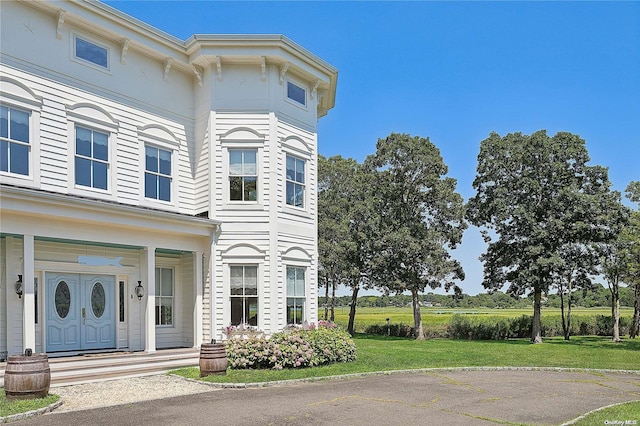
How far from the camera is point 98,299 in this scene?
1569 cm

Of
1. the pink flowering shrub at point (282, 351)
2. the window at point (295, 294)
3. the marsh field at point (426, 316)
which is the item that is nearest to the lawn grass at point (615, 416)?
the pink flowering shrub at point (282, 351)

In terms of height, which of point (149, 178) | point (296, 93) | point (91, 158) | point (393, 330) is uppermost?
point (296, 93)

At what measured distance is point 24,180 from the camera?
13430 millimetres

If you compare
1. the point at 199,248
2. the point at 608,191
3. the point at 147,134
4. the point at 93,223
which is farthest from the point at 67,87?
the point at 608,191

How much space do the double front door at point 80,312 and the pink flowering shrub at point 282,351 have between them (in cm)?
357

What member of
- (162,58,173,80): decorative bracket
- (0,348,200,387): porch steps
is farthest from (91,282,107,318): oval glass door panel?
(162,58,173,80): decorative bracket


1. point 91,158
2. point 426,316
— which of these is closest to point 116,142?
point 91,158

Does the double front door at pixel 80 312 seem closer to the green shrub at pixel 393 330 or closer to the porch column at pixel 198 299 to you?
the porch column at pixel 198 299

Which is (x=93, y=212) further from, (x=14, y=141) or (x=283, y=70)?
(x=283, y=70)

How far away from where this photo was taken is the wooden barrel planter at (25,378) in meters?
9.98

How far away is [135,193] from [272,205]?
3.91m

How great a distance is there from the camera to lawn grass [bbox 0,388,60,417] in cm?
930

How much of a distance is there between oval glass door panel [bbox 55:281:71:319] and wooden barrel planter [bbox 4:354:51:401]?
475 cm

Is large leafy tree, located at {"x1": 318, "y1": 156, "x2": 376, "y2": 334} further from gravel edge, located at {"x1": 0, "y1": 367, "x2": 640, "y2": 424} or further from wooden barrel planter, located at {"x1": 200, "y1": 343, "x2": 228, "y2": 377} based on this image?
wooden barrel planter, located at {"x1": 200, "y1": 343, "x2": 228, "y2": 377}
